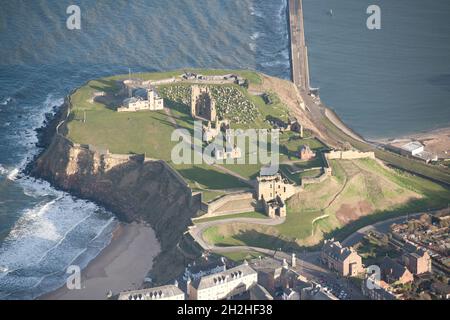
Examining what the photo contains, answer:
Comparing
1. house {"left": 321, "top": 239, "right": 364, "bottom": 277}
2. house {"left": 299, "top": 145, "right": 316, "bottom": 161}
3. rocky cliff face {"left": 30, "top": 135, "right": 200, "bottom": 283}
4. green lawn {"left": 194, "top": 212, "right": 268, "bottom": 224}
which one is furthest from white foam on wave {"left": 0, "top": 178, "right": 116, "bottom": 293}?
house {"left": 321, "top": 239, "right": 364, "bottom": 277}

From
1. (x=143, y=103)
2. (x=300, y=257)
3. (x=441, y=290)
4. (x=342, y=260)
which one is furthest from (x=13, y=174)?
(x=441, y=290)

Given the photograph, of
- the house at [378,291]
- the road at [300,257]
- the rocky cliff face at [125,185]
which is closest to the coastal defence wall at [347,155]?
the road at [300,257]

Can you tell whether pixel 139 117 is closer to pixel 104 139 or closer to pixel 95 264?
pixel 104 139

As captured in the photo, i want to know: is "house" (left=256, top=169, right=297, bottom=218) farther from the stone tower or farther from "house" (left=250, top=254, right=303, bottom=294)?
the stone tower

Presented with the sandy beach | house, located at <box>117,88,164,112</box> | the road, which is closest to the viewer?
the road

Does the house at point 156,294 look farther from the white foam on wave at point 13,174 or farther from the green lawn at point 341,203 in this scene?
the white foam on wave at point 13,174

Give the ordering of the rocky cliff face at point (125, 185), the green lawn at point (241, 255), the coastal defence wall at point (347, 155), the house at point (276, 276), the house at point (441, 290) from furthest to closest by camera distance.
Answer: the coastal defence wall at point (347, 155) < the rocky cliff face at point (125, 185) < the green lawn at point (241, 255) < the house at point (441, 290) < the house at point (276, 276)
